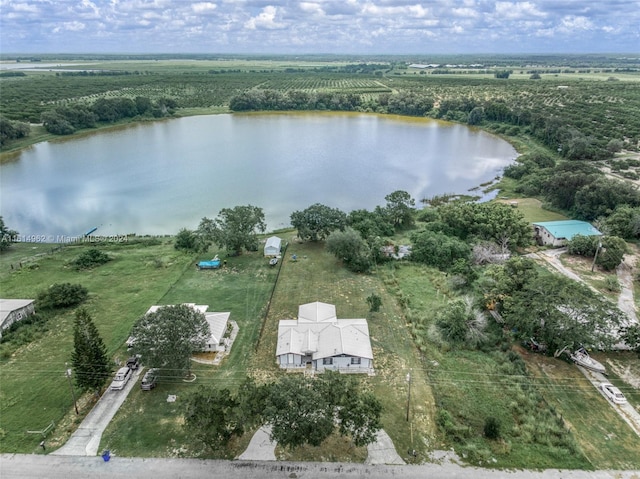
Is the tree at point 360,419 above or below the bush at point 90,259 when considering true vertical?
above

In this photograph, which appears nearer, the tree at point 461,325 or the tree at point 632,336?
the tree at point 632,336

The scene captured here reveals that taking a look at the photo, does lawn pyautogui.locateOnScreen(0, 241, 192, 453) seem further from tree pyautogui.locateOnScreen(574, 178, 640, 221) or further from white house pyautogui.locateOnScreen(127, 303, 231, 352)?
tree pyautogui.locateOnScreen(574, 178, 640, 221)

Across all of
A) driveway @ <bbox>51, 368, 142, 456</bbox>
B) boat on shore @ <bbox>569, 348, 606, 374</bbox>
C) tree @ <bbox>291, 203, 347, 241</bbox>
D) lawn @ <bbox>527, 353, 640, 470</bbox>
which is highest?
tree @ <bbox>291, 203, 347, 241</bbox>

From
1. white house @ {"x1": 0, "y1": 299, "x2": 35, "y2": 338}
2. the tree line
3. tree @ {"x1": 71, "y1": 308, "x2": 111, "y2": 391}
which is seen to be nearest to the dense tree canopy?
tree @ {"x1": 71, "y1": 308, "x2": 111, "y2": 391}

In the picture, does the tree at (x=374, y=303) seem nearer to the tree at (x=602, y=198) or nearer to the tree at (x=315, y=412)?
the tree at (x=315, y=412)

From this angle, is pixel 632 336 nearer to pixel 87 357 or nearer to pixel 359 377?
pixel 359 377

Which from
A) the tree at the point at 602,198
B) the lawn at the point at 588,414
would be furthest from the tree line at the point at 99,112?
the lawn at the point at 588,414

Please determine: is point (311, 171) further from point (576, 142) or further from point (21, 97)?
point (21, 97)
